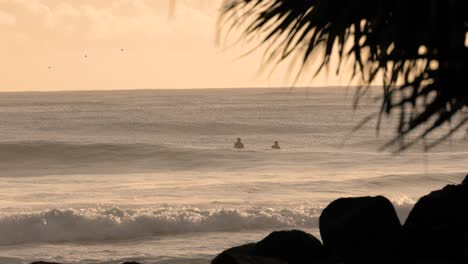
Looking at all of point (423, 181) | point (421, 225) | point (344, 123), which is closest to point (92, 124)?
point (344, 123)

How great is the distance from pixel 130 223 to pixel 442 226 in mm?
12478

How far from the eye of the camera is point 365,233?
886 centimetres

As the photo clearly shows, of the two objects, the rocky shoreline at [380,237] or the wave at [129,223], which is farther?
the wave at [129,223]

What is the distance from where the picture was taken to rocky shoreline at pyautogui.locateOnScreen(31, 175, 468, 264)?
8422 millimetres

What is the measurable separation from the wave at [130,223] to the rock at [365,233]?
10.8 metres

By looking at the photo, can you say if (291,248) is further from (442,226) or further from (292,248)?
(442,226)

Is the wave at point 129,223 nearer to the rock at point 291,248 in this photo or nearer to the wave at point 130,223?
the wave at point 130,223

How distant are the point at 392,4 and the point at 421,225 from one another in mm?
3633

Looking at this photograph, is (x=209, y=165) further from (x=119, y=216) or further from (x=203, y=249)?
(x=203, y=249)

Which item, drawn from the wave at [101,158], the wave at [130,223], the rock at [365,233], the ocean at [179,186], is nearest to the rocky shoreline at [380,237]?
the rock at [365,233]

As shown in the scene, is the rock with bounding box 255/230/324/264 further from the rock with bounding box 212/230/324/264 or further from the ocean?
the ocean

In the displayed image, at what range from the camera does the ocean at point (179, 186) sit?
61.1 ft

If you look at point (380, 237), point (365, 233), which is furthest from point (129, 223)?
point (380, 237)

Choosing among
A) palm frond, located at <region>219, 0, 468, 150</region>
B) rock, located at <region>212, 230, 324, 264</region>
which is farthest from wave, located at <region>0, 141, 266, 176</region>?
palm frond, located at <region>219, 0, 468, 150</region>
